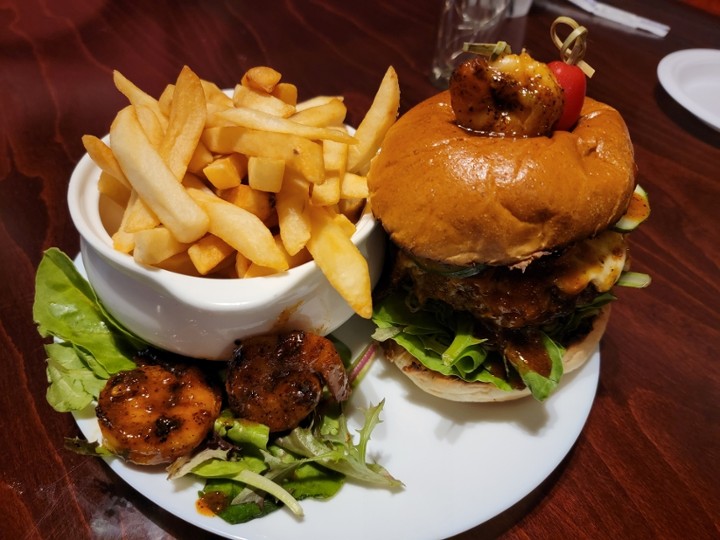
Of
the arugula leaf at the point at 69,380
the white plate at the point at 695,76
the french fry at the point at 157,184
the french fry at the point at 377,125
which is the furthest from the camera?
the white plate at the point at 695,76

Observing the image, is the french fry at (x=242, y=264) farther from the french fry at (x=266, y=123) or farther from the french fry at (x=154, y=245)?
the french fry at (x=266, y=123)

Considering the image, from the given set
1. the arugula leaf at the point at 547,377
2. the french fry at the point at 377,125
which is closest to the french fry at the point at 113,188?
the french fry at the point at 377,125

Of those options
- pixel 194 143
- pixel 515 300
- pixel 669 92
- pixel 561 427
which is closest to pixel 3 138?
pixel 194 143

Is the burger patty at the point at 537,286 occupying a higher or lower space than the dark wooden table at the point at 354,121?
higher

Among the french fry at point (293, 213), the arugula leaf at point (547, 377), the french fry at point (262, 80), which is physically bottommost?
the arugula leaf at point (547, 377)

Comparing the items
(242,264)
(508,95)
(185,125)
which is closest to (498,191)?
(508,95)

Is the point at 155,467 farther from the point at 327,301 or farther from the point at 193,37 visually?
the point at 193,37
